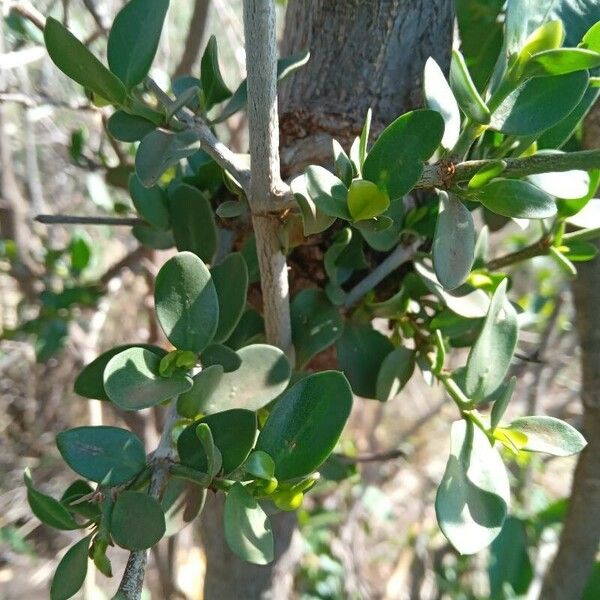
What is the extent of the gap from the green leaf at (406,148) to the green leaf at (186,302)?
9 cm

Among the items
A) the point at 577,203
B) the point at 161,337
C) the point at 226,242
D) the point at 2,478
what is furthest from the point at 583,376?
the point at 2,478

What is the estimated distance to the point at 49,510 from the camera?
11.5 inches

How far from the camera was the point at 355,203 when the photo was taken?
10.6 inches

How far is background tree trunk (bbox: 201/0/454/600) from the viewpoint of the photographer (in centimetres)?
41

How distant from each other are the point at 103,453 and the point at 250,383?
8 cm

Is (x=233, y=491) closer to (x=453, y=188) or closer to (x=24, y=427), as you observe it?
(x=453, y=188)

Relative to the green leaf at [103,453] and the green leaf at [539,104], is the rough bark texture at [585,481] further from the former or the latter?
the green leaf at [103,453]

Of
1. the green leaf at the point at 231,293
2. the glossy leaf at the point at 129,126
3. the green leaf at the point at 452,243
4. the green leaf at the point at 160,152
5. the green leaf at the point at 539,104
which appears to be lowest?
the green leaf at the point at 231,293

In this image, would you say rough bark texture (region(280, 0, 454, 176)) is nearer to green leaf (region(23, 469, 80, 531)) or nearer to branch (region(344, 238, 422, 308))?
branch (region(344, 238, 422, 308))

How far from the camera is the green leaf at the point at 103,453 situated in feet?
0.98

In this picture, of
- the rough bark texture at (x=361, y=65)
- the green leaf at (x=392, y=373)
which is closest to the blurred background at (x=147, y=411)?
the rough bark texture at (x=361, y=65)

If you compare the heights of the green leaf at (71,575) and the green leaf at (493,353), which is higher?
the green leaf at (493,353)

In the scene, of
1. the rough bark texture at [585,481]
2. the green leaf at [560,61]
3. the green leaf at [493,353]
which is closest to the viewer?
the green leaf at [560,61]

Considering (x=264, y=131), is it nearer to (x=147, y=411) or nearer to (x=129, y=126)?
(x=129, y=126)
